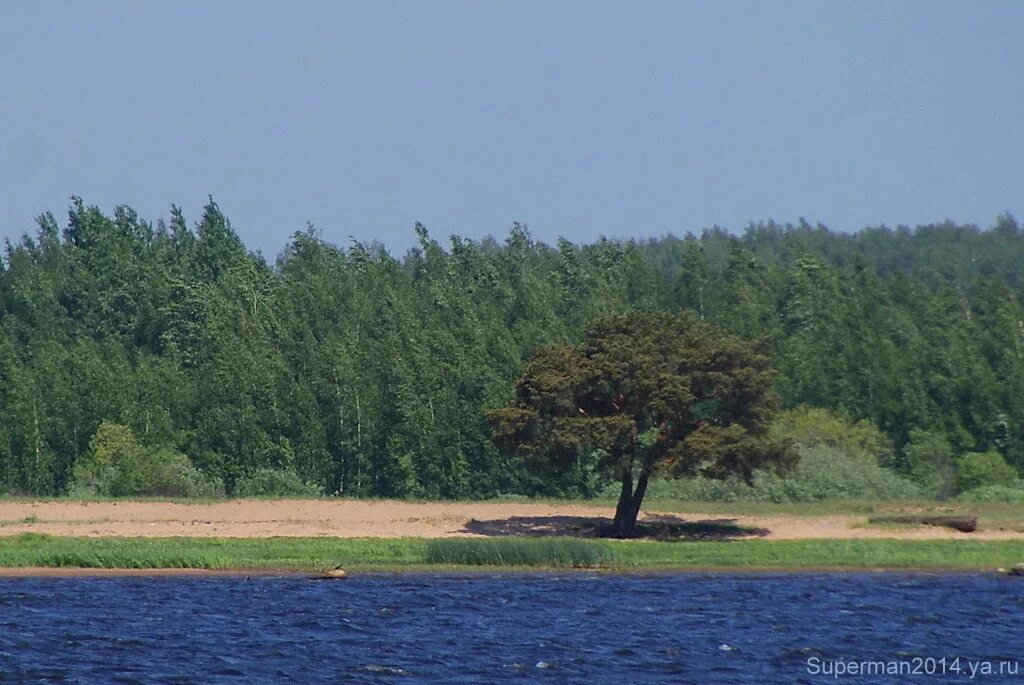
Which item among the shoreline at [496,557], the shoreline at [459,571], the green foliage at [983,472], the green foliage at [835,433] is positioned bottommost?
the shoreline at [459,571]

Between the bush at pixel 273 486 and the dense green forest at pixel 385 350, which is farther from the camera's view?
the dense green forest at pixel 385 350

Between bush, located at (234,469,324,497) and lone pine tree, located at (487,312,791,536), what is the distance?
16.9m

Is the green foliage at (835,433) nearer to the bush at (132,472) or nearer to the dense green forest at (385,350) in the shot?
the dense green forest at (385,350)

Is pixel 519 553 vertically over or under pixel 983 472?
under

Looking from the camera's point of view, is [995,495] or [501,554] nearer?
[501,554]

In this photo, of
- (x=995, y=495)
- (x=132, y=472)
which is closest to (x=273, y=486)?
(x=132, y=472)

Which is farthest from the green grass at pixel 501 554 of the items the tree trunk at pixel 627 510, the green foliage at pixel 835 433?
the green foliage at pixel 835 433

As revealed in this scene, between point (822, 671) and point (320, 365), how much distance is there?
4232 centimetres

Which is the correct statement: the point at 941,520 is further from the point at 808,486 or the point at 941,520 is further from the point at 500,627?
the point at 500,627

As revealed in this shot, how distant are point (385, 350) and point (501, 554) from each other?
27449 mm

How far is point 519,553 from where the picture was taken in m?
39.9

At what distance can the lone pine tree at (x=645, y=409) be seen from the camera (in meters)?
41.9

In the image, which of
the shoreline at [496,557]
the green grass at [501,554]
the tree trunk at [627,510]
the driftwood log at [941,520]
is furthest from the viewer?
the driftwood log at [941,520]

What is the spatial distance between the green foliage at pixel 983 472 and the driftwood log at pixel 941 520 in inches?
680
